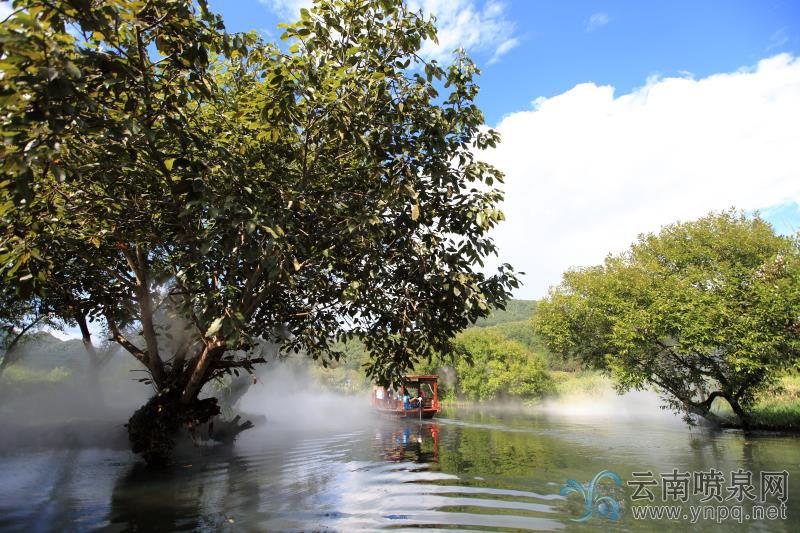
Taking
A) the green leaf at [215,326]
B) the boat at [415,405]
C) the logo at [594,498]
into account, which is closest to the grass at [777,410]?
the logo at [594,498]

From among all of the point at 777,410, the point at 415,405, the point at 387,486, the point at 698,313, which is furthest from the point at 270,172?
the point at 415,405

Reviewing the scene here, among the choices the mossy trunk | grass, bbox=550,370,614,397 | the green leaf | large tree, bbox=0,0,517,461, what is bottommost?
grass, bbox=550,370,614,397

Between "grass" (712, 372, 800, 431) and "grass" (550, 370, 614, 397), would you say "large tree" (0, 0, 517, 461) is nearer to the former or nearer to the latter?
"grass" (712, 372, 800, 431)

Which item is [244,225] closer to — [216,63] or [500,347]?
[216,63]

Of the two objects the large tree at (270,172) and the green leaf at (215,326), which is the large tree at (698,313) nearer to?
the large tree at (270,172)

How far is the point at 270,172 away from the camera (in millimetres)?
9016

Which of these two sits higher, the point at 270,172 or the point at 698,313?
the point at 270,172

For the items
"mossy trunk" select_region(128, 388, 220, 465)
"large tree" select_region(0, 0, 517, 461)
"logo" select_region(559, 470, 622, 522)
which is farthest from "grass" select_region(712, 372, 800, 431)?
"mossy trunk" select_region(128, 388, 220, 465)

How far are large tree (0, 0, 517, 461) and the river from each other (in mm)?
3587

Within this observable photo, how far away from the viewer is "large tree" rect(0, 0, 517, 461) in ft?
18.0

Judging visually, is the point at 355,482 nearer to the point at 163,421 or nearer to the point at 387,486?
the point at 387,486

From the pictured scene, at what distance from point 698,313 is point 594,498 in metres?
17.7

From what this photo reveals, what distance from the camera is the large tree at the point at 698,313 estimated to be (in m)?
23.2

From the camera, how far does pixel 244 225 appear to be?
594 cm
